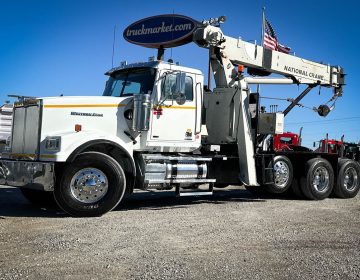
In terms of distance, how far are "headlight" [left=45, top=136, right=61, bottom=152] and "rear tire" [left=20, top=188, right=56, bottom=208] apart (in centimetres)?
184

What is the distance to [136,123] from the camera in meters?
8.39

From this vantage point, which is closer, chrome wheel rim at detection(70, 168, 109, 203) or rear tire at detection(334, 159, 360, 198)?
chrome wheel rim at detection(70, 168, 109, 203)

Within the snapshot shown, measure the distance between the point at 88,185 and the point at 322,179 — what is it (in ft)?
23.1

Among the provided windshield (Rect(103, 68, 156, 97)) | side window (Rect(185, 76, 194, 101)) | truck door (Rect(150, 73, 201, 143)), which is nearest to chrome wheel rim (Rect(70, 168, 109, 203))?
truck door (Rect(150, 73, 201, 143))

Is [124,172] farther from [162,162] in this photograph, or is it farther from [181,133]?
[181,133]

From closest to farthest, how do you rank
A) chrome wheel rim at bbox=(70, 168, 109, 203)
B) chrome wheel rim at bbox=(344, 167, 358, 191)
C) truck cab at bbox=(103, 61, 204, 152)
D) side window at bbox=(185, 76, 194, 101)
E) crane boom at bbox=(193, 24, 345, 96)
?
chrome wheel rim at bbox=(70, 168, 109, 203) < truck cab at bbox=(103, 61, 204, 152) < side window at bbox=(185, 76, 194, 101) < crane boom at bbox=(193, 24, 345, 96) < chrome wheel rim at bbox=(344, 167, 358, 191)

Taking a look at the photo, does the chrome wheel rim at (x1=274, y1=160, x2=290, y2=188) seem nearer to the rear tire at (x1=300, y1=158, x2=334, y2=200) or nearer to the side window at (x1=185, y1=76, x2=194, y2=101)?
the rear tire at (x1=300, y1=158, x2=334, y2=200)

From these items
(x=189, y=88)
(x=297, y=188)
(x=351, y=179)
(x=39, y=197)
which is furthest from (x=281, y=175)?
(x=39, y=197)

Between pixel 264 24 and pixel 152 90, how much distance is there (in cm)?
509

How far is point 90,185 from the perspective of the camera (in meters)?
7.71

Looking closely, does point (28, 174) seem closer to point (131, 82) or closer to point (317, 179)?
point (131, 82)

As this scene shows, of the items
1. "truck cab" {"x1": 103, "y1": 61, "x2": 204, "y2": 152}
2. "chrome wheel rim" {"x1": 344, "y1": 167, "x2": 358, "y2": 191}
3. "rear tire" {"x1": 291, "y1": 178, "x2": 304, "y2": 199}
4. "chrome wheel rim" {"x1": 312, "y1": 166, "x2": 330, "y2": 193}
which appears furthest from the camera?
"chrome wheel rim" {"x1": 344, "y1": 167, "x2": 358, "y2": 191}

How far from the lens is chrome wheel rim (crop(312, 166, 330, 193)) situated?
11969 millimetres

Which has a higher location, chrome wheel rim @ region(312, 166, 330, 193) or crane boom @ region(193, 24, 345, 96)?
crane boom @ region(193, 24, 345, 96)
